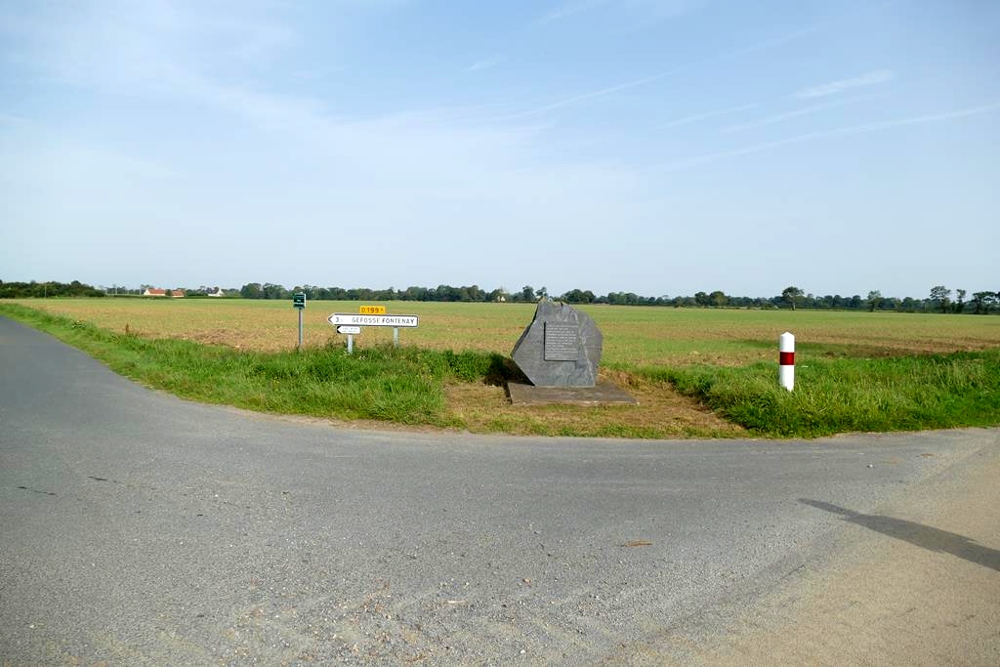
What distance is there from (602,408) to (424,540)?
5.68m

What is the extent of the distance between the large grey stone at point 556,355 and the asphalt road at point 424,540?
4063 millimetres

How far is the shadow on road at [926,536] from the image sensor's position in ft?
14.0

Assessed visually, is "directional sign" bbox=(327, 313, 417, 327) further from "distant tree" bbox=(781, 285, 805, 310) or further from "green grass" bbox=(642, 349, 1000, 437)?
"distant tree" bbox=(781, 285, 805, 310)

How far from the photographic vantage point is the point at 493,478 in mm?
6035

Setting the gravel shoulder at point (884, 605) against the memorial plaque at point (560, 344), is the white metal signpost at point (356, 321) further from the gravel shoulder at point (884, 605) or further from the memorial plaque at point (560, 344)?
the gravel shoulder at point (884, 605)

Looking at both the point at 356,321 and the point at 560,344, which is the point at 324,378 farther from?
the point at 560,344

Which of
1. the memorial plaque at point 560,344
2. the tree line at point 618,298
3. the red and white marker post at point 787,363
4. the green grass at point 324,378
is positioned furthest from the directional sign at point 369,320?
the tree line at point 618,298

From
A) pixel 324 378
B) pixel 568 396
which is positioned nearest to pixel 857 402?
pixel 568 396

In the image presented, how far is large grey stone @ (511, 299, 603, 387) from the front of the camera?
11844 millimetres

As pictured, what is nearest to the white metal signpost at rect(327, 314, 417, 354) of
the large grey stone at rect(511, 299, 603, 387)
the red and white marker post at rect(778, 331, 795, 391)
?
the large grey stone at rect(511, 299, 603, 387)

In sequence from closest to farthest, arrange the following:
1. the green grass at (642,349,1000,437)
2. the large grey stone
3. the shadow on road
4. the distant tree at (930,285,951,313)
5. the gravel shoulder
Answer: the gravel shoulder, the shadow on road, the green grass at (642,349,1000,437), the large grey stone, the distant tree at (930,285,951,313)

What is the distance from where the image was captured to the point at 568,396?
10484mm

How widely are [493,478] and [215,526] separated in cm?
211

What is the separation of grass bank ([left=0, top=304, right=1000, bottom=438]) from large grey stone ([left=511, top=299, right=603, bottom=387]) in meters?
0.67
